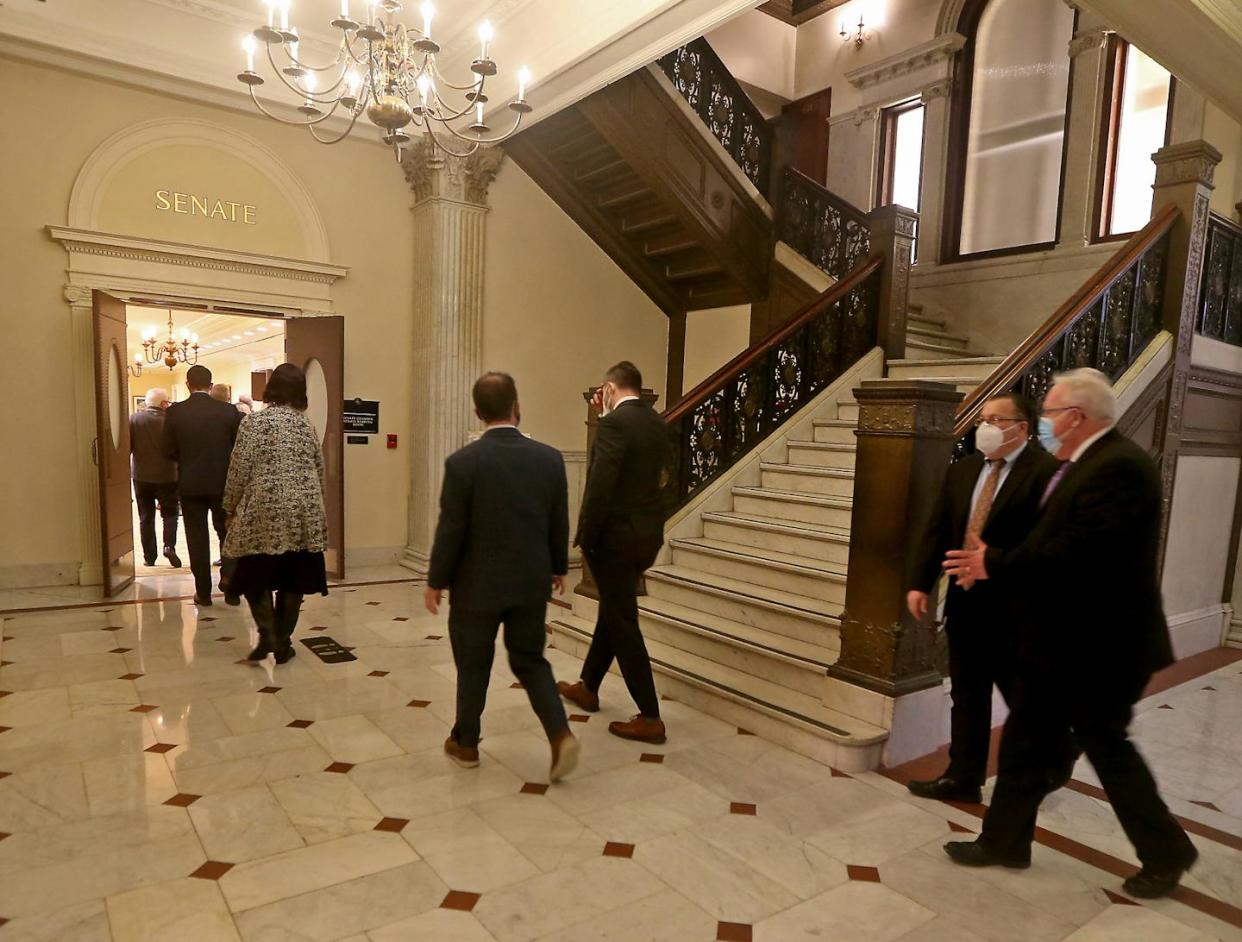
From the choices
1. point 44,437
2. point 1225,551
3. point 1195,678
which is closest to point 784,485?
point 1195,678

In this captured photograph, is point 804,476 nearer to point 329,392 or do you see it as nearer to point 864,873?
point 864,873

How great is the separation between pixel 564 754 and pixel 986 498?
6.05ft

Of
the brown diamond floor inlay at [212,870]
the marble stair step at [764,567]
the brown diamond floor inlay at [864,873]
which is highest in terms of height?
the marble stair step at [764,567]

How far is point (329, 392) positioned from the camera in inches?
271

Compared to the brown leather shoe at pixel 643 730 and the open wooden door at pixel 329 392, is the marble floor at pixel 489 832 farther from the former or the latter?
the open wooden door at pixel 329 392

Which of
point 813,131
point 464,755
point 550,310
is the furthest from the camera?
point 813,131

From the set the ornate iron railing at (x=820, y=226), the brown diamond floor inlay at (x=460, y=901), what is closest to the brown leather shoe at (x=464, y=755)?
the brown diamond floor inlay at (x=460, y=901)

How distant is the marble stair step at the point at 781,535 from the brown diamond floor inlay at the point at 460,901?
102 inches

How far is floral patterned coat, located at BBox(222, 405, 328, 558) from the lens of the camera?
4.29m

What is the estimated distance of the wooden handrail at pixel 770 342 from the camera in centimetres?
540

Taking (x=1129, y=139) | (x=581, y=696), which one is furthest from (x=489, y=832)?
(x=1129, y=139)

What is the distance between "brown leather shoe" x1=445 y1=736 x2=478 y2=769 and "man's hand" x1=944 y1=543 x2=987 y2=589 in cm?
200

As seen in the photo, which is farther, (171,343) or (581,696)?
(171,343)

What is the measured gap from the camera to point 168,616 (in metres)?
5.50
